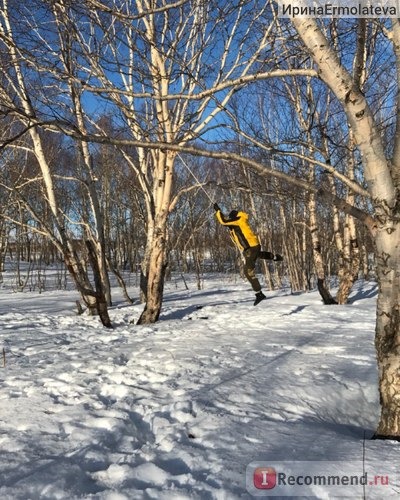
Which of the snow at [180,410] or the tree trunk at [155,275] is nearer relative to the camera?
the snow at [180,410]

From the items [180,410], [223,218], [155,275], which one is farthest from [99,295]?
[180,410]

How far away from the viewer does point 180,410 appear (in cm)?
283

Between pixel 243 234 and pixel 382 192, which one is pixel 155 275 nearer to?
pixel 243 234

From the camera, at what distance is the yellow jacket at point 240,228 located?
6.40 m

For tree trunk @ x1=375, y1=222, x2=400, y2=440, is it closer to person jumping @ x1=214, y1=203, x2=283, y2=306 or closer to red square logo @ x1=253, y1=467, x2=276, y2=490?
red square logo @ x1=253, y1=467, x2=276, y2=490

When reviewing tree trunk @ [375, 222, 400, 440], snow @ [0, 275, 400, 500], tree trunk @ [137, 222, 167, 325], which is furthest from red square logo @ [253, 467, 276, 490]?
tree trunk @ [137, 222, 167, 325]

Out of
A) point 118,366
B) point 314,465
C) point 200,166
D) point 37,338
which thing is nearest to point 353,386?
point 314,465

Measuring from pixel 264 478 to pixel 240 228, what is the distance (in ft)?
16.2

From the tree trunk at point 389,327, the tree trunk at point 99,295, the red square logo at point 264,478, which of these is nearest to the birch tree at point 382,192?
the tree trunk at point 389,327

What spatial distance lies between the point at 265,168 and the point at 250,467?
176cm

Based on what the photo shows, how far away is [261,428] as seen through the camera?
2557 millimetres

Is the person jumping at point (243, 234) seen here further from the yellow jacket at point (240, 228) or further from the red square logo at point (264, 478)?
the red square logo at point (264, 478)

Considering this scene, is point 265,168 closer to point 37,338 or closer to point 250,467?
point 250,467

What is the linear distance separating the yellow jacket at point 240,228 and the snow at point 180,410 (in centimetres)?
156
